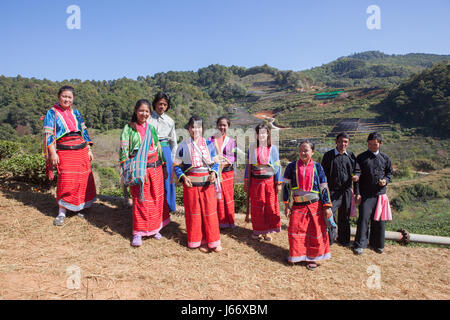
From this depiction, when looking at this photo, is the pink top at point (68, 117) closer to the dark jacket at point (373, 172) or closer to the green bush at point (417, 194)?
the dark jacket at point (373, 172)

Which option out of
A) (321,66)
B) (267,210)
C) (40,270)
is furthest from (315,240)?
(321,66)

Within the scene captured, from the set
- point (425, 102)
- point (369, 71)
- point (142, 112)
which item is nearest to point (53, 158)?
point (142, 112)

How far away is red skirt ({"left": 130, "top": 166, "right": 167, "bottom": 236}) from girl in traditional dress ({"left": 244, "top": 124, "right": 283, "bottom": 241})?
4.29 ft

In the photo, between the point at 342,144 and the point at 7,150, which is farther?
the point at 7,150

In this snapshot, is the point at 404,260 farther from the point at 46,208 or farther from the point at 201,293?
the point at 46,208

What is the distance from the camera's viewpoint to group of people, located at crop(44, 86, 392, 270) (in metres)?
3.37

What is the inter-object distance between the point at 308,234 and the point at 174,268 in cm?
169

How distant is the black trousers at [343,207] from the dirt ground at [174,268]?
0.74 ft

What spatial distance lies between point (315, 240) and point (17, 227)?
395cm

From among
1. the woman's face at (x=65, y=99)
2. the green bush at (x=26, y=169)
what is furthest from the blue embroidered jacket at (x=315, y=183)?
the green bush at (x=26, y=169)

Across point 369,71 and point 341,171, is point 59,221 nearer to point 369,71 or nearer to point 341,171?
point 341,171

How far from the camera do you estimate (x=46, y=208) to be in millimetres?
4355

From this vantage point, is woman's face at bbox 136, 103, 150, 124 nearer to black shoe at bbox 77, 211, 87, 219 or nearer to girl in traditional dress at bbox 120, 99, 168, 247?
girl in traditional dress at bbox 120, 99, 168, 247

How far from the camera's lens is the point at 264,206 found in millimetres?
3934
